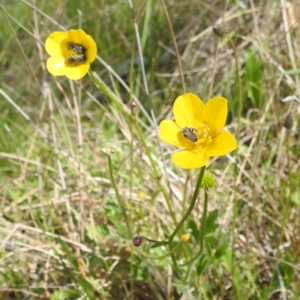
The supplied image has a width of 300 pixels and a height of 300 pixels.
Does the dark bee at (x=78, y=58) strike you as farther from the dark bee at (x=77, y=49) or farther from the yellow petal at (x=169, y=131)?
the yellow petal at (x=169, y=131)

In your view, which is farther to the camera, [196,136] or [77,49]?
[77,49]

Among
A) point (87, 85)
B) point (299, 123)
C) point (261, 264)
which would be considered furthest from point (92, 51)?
point (87, 85)

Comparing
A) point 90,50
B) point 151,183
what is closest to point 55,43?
point 90,50

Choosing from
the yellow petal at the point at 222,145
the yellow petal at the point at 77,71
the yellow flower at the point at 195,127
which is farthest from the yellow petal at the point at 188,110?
the yellow petal at the point at 77,71

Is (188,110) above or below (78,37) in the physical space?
below

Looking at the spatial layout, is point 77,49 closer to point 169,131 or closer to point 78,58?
point 78,58

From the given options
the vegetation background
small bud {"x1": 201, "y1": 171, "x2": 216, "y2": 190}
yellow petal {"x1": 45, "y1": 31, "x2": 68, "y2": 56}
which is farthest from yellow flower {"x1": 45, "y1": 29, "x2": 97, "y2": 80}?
small bud {"x1": 201, "y1": 171, "x2": 216, "y2": 190}
